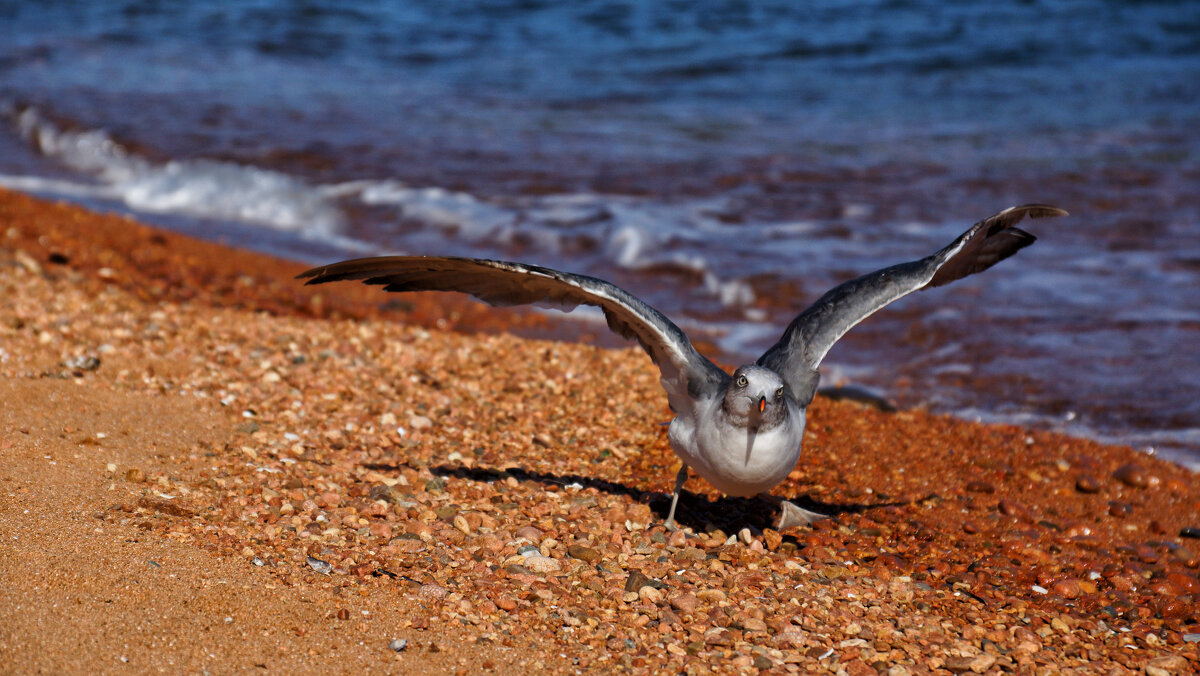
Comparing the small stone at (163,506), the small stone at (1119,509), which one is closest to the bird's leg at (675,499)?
the small stone at (163,506)

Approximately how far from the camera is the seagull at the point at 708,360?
4766 mm

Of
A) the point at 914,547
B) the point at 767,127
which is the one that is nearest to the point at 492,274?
the point at 914,547

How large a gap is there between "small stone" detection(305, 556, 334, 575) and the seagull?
46.9 inches

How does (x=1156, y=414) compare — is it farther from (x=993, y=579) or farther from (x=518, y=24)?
(x=518, y=24)

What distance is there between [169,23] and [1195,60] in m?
22.4

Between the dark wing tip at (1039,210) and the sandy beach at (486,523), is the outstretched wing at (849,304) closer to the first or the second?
the dark wing tip at (1039,210)

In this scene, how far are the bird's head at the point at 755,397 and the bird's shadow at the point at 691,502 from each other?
3.26ft

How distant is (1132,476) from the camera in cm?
665

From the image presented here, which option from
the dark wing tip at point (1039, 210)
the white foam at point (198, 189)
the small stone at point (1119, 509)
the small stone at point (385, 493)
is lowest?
the white foam at point (198, 189)

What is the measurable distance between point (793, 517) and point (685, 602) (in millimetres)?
1083

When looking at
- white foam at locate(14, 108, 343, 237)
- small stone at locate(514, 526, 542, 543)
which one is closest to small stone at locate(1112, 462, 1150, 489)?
small stone at locate(514, 526, 542, 543)

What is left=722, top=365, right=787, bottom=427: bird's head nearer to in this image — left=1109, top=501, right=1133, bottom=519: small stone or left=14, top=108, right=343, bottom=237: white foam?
left=1109, top=501, right=1133, bottom=519: small stone

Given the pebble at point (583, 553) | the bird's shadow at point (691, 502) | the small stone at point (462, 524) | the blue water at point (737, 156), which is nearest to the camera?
the pebble at point (583, 553)

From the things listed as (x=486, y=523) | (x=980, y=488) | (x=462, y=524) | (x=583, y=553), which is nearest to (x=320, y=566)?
(x=462, y=524)
